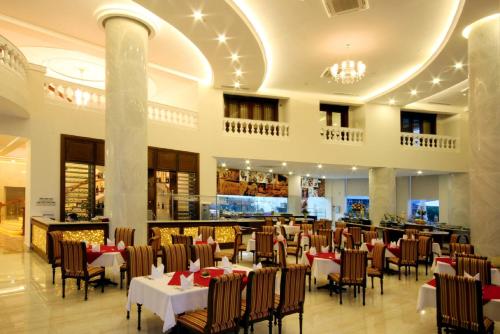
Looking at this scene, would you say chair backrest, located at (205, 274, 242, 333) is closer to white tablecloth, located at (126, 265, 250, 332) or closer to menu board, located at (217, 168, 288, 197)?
white tablecloth, located at (126, 265, 250, 332)

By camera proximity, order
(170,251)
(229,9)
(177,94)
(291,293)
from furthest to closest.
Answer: (177,94) < (229,9) < (170,251) < (291,293)

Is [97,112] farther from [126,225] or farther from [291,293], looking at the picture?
[291,293]

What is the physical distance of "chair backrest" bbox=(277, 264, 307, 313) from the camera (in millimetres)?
4129

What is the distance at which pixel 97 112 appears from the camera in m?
10.1

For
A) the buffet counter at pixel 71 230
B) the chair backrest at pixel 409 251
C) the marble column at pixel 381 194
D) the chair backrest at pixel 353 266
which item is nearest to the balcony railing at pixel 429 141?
the marble column at pixel 381 194

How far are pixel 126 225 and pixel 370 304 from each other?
5.27m

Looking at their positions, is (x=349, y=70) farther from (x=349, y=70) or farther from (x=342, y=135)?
(x=342, y=135)

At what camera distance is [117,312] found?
5.03 m

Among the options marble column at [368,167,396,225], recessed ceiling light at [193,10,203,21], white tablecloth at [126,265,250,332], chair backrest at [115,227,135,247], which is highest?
recessed ceiling light at [193,10,203,21]

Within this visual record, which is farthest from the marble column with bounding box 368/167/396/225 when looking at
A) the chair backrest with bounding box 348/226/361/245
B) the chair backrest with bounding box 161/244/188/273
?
the chair backrest with bounding box 161/244/188/273

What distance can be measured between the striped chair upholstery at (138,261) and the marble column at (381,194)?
1108 centimetres

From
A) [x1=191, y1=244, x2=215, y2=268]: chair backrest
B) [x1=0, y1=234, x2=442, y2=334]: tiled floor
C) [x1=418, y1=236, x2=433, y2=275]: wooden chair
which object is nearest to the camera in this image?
[x1=0, y1=234, x2=442, y2=334]: tiled floor

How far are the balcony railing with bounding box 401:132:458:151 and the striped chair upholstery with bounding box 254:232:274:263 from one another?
912 cm

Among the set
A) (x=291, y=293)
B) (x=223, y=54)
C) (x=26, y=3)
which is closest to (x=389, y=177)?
(x=223, y=54)
